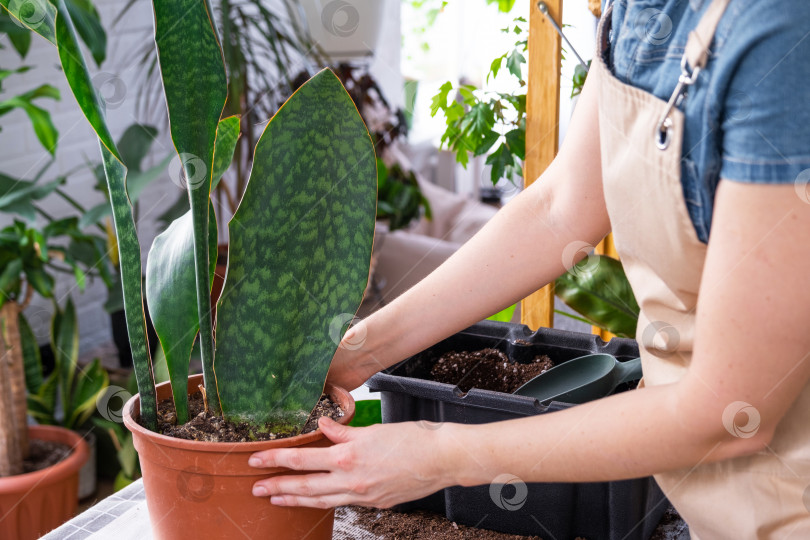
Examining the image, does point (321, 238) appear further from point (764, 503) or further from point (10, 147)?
point (10, 147)

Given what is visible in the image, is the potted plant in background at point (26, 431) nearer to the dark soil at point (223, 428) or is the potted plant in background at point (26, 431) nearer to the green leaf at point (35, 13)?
the dark soil at point (223, 428)

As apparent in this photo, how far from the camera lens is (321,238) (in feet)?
2.05

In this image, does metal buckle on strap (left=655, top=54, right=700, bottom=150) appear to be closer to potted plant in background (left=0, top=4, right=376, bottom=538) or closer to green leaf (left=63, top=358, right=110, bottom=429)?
potted plant in background (left=0, top=4, right=376, bottom=538)

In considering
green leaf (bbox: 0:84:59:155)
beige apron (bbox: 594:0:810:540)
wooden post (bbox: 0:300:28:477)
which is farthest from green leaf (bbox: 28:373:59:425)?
beige apron (bbox: 594:0:810:540)

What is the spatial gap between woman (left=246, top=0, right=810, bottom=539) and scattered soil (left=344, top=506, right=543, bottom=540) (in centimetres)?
14

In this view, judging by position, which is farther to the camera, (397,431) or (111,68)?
(111,68)

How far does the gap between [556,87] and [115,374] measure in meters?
1.51

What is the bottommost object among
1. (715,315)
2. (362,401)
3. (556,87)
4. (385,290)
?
(385,290)

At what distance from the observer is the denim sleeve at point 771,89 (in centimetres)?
44

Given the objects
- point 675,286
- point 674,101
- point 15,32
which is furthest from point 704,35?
point 15,32

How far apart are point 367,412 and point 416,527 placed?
168 mm

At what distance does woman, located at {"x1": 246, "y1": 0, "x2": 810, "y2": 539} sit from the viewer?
0.45 metres

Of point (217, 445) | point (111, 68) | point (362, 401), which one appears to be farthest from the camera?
point (111, 68)

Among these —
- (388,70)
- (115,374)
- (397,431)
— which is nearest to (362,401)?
(397,431)
